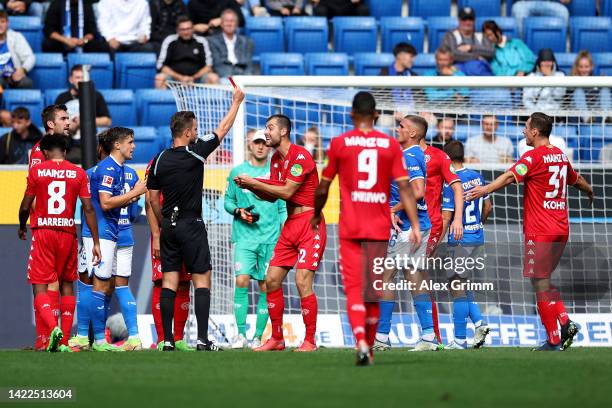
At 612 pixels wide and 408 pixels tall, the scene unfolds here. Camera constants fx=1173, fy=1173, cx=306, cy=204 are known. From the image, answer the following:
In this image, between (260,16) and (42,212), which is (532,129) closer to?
(42,212)

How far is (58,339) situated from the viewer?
10922mm

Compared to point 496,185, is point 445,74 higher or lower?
higher

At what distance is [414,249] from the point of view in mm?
11289

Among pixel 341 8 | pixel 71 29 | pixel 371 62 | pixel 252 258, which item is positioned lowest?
pixel 252 258

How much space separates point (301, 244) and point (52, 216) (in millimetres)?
2449

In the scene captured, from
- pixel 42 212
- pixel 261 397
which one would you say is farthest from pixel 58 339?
pixel 261 397

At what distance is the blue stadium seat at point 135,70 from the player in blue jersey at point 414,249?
23.9 ft

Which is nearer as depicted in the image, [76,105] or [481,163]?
[481,163]

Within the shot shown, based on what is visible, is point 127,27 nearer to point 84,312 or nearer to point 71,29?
point 71,29

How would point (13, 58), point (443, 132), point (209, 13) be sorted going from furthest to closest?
point (209, 13) → point (13, 58) → point (443, 132)

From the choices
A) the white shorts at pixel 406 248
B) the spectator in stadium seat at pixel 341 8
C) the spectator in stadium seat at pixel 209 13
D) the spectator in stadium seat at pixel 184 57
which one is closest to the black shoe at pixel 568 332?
the white shorts at pixel 406 248

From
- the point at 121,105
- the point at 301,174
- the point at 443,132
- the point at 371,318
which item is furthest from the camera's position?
the point at 121,105

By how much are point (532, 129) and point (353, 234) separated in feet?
9.73

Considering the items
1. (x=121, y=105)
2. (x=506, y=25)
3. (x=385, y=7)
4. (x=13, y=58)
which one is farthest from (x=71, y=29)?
(x=506, y=25)
